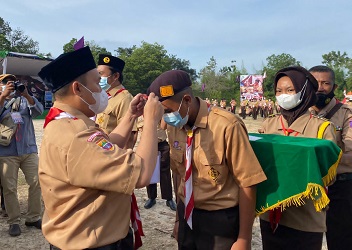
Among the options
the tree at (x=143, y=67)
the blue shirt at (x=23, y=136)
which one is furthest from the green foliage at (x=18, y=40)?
the blue shirt at (x=23, y=136)

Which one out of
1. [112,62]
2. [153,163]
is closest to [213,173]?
[153,163]

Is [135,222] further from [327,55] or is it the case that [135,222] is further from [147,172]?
[327,55]

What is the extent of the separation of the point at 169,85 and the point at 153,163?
0.63 meters

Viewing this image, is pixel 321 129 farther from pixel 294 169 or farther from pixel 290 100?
pixel 294 169

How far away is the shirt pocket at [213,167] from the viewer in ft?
6.79

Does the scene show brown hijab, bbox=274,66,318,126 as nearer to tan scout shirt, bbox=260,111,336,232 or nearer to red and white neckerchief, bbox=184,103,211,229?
tan scout shirt, bbox=260,111,336,232

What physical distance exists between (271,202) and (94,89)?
4.25ft

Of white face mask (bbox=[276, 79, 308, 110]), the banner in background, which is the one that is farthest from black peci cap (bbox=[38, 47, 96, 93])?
the banner in background

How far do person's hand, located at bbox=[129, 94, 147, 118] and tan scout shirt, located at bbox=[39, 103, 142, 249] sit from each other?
1.72ft

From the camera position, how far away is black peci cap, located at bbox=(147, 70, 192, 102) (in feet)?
6.88

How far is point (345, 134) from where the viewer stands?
2.99m

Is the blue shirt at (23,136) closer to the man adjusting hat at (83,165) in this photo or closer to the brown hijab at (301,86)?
the man adjusting hat at (83,165)

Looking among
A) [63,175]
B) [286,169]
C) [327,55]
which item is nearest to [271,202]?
[286,169]

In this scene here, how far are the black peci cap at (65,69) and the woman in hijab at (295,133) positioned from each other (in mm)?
1540
